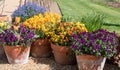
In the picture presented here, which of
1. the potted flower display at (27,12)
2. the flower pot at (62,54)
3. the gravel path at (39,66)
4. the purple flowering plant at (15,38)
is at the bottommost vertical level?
the gravel path at (39,66)

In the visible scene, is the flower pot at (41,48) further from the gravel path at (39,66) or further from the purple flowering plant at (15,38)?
the purple flowering plant at (15,38)

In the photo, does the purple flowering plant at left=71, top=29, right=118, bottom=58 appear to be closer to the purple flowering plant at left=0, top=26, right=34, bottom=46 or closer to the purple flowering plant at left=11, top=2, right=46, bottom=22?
the purple flowering plant at left=0, top=26, right=34, bottom=46

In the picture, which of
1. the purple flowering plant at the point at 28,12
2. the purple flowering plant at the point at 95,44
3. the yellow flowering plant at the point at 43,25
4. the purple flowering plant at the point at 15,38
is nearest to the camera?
the purple flowering plant at the point at 95,44

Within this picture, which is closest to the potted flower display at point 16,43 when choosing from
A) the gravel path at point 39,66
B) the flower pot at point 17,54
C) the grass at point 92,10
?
the flower pot at point 17,54

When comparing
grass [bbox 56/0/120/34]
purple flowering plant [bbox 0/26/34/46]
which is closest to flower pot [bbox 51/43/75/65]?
purple flowering plant [bbox 0/26/34/46]

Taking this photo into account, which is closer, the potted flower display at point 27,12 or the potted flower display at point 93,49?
the potted flower display at point 93,49

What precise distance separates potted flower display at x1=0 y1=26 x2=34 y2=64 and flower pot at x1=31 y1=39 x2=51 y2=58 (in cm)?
26

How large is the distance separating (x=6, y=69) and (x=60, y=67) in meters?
0.94

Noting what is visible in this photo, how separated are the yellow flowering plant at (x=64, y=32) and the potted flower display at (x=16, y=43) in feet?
1.40

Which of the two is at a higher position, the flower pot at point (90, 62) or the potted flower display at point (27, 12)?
the potted flower display at point (27, 12)

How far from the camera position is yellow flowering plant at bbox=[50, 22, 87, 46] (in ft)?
18.1

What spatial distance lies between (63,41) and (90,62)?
0.72 metres

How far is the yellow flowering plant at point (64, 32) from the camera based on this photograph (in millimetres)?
5531

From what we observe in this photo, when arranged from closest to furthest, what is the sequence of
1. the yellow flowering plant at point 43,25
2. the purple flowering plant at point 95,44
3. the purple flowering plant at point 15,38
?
the purple flowering plant at point 95,44 → the purple flowering plant at point 15,38 → the yellow flowering plant at point 43,25
